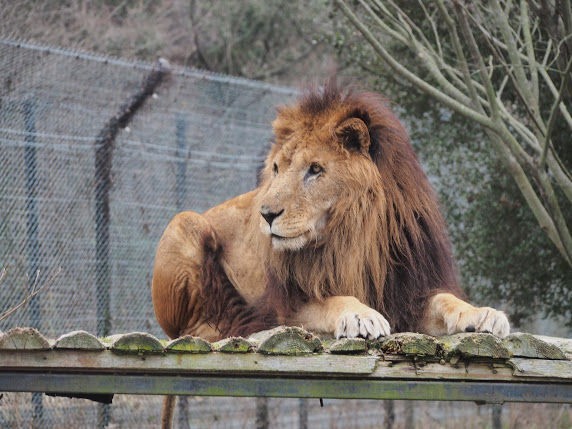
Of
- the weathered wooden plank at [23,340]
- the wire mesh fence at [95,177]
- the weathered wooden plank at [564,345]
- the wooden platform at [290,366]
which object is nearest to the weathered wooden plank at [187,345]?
the wooden platform at [290,366]

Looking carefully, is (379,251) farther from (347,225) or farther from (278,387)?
(278,387)

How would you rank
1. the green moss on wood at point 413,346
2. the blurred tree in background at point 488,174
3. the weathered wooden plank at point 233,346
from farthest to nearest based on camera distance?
the blurred tree in background at point 488,174 → the green moss on wood at point 413,346 → the weathered wooden plank at point 233,346

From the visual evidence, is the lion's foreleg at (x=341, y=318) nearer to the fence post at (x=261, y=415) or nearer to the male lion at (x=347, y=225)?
the male lion at (x=347, y=225)

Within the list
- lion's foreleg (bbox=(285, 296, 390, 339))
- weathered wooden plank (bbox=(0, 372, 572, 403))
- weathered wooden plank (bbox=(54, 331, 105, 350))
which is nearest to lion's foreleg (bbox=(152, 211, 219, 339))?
lion's foreleg (bbox=(285, 296, 390, 339))

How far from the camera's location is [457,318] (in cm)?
401

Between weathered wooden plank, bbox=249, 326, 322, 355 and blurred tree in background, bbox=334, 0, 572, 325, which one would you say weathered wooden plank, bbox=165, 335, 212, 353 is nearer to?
weathered wooden plank, bbox=249, 326, 322, 355

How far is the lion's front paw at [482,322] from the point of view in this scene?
3.85 m

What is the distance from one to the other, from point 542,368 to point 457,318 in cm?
40

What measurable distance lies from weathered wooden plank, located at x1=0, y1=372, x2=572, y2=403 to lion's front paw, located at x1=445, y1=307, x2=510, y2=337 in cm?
21

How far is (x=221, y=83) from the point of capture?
757 centimetres

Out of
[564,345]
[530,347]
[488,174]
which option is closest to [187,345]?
[530,347]

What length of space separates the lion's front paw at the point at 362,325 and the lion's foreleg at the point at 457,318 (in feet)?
1.07

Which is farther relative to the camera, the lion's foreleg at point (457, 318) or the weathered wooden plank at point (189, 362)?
the lion's foreleg at point (457, 318)

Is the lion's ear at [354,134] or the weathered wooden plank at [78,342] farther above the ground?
the lion's ear at [354,134]
